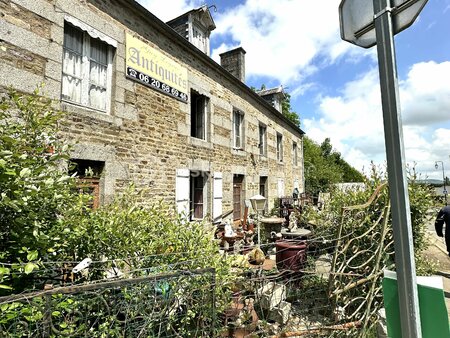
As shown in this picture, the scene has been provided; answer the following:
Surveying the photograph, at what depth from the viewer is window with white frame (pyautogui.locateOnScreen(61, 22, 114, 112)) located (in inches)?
187

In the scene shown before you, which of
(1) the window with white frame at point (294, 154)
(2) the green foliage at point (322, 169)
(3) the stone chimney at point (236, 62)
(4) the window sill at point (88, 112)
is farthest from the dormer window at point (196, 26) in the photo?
(2) the green foliage at point (322, 169)

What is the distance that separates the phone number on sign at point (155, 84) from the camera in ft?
18.6

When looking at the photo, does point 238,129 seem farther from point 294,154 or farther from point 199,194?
point 294,154

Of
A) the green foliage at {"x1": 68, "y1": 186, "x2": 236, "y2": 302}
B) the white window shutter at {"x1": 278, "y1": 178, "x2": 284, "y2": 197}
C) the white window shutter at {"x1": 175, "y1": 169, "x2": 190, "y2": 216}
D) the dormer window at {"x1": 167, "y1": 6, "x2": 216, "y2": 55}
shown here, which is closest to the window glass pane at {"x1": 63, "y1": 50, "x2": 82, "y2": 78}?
the green foliage at {"x1": 68, "y1": 186, "x2": 236, "y2": 302}

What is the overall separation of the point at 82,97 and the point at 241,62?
8630 mm

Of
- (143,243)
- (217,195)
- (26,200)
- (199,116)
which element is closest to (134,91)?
(199,116)

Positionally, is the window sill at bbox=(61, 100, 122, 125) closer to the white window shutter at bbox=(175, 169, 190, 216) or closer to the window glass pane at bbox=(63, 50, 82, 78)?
the window glass pane at bbox=(63, 50, 82, 78)

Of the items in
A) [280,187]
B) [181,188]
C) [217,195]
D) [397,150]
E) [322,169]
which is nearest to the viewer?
[397,150]

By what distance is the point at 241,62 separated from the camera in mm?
12086

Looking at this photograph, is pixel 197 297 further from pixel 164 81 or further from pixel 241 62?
pixel 241 62

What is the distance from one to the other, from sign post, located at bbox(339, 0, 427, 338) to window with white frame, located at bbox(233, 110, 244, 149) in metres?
8.76

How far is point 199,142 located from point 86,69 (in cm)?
348

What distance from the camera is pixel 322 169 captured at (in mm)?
25219

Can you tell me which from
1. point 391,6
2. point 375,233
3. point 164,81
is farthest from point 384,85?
point 164,81
